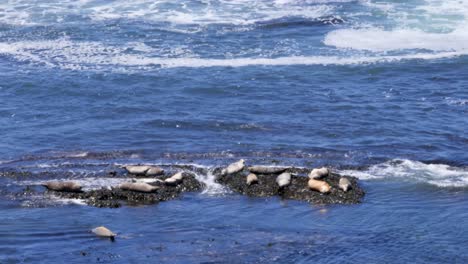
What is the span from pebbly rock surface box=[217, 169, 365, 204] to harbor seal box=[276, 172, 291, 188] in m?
0.10

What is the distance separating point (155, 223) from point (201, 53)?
16.9m

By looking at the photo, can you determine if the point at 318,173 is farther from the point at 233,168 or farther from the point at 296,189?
the point at 233,168

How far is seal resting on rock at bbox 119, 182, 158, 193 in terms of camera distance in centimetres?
2295

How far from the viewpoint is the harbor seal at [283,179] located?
23.2 m

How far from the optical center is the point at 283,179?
76.5ft

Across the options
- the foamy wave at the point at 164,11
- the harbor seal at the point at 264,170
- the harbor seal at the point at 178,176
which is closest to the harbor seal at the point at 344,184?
the harbor seal at the point at 264,170

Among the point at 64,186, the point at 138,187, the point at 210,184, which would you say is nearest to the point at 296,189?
the point at 210,184

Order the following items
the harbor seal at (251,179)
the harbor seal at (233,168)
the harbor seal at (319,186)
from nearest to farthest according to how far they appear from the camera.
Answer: the harbor seal at (319,186)
the harbor seal at (251,179)
the harbor seal at (233,168)

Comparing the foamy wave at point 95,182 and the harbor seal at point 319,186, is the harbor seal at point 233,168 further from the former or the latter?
the foamy wave at point 95,182

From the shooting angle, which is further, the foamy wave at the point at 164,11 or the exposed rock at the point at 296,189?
the foamy wave at the point at 164,11

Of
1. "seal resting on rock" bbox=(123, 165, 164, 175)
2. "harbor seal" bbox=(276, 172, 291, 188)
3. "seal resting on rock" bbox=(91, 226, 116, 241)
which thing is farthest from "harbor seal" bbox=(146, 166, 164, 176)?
"seal resting on rock" bbox=(91, 226, 116, 241)

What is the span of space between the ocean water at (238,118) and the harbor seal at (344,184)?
0.76 meters

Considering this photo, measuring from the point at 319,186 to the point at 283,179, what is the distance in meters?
1.01

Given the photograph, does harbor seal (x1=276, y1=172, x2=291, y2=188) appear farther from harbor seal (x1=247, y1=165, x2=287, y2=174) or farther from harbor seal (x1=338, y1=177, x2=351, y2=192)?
harbor seal (x1=338, y1=177, x2=351, y2=192)
